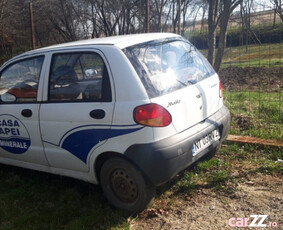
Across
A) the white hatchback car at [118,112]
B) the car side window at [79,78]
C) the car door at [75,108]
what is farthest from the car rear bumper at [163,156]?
the car side window at [79,78]

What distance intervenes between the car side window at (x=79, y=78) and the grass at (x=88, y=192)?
3.72 feet

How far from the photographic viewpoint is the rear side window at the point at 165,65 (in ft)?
10.4

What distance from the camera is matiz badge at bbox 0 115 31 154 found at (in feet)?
13.0

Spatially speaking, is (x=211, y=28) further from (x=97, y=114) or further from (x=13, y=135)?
(x=13, y=135)

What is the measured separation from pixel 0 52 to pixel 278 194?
14.5 meters

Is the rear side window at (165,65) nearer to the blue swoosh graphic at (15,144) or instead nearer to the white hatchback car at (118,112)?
the white hatchback car at (118,112)

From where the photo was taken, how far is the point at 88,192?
12.7 ft

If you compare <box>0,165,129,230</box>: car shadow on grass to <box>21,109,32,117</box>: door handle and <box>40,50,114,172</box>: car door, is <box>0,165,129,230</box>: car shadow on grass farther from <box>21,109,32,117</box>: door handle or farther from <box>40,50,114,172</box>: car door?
<box>21,109,32,117</box>: door handle

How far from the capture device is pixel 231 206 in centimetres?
328

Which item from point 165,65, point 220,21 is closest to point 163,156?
point 165,65

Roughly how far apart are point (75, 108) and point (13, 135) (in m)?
1.17

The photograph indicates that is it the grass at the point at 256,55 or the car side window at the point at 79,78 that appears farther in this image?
the grass at the point at 256,55

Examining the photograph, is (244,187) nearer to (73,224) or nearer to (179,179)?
(179,179)

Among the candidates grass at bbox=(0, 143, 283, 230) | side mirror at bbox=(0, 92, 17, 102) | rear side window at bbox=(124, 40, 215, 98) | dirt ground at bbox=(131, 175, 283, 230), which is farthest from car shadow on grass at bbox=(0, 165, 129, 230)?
rear side window at bbox=(124, 40, 215, 98)
